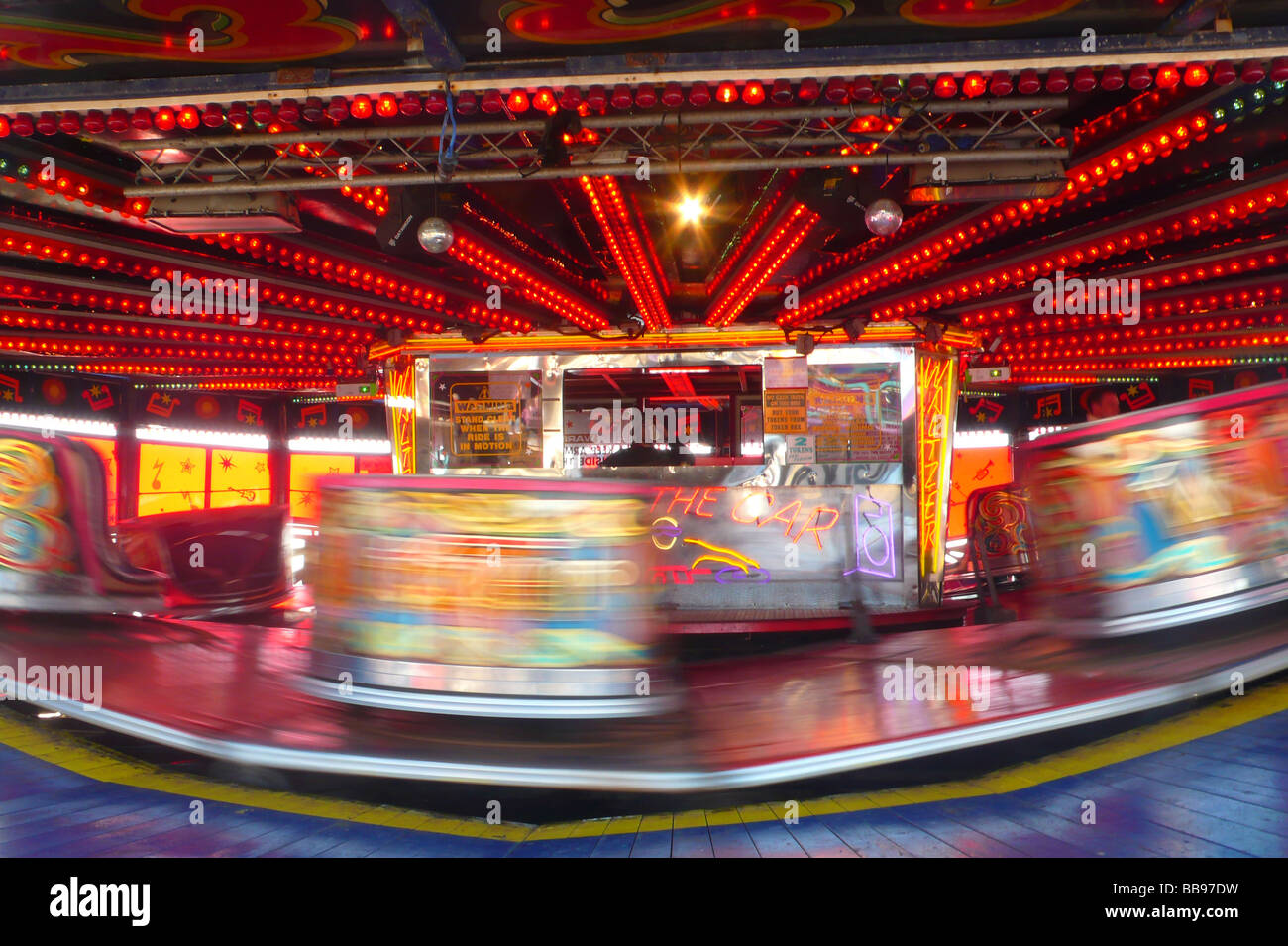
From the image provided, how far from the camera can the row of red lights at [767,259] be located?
208 inches

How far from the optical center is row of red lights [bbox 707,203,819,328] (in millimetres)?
5289

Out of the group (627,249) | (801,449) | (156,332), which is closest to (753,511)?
(801,449)

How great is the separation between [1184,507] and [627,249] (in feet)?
14.4

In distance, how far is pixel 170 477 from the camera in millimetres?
12664

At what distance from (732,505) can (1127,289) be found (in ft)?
14.6

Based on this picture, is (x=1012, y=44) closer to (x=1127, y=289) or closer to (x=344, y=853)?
(x=1127, y=289)

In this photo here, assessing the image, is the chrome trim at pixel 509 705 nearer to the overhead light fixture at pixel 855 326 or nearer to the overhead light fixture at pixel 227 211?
the overhead light fixture at pixel 227 211

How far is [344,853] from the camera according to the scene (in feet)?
6.64

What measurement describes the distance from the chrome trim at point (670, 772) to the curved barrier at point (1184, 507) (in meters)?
0.45

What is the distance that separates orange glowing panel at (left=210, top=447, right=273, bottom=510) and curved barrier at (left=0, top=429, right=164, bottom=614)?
10.6 meters

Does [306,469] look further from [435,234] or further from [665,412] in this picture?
[435,234]

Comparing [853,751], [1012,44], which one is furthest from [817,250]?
[853,751]

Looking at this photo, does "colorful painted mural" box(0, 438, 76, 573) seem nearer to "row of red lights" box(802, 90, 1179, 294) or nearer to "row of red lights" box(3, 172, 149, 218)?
"row of red lights" box(3, 172, 149, 218)

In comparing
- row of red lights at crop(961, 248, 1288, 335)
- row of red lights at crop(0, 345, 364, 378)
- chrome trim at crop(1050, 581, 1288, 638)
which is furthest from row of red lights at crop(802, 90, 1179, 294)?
row of red lights at crop(0, 345, 364, 378)
